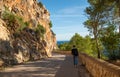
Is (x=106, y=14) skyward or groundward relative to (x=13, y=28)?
skyward

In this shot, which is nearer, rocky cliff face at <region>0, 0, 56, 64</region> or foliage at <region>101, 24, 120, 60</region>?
rocky cliff face at <region>0, 0, 56, 64</region>

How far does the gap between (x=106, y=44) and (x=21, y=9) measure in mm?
15866

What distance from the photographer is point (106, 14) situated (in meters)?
47.3

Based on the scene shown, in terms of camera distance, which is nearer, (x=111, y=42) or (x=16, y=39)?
(x=16, y=39)

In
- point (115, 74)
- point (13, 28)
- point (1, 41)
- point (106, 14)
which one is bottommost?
point (115, 74)

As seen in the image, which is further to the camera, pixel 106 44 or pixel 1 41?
pixel 106 44

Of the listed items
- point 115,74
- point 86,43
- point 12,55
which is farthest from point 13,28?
point 86,43

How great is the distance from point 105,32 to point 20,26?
2195 cm

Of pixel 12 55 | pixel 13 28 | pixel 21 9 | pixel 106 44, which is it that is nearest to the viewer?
pixel 12 55

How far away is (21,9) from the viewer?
4138 centimetres

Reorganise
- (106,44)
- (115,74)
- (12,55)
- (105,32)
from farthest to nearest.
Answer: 1. (105,32)
2. (106,44)
3. (12,55)
4. (115,74)

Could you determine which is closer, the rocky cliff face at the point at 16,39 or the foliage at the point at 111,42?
the rocky cliff face at the point at 16,39

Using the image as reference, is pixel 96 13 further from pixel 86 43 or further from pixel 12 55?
pixel 86 43

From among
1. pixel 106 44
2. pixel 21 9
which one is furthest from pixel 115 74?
pixel 106 44
